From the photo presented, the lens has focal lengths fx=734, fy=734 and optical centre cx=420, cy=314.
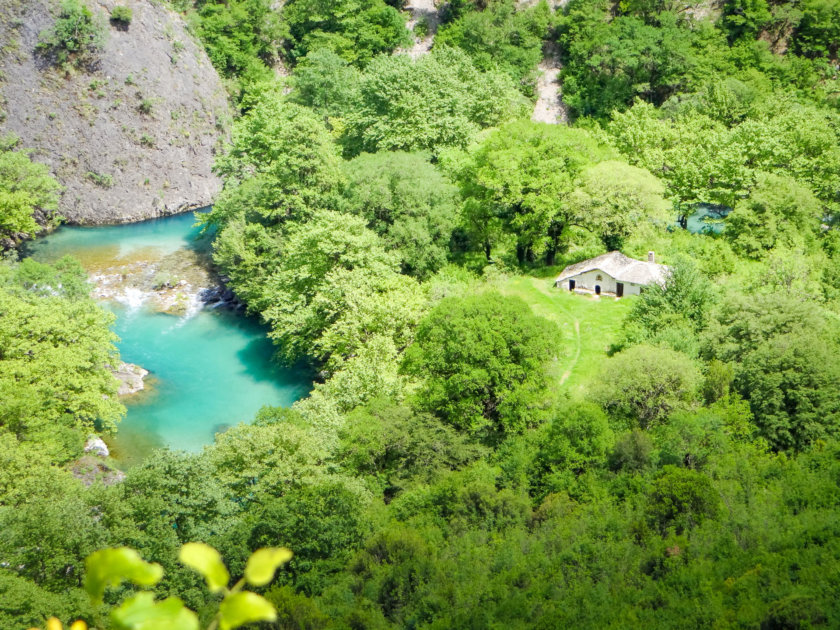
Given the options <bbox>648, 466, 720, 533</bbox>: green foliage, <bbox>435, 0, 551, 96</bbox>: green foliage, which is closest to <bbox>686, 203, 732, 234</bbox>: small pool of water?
<bbox>435, 0, 551, 96</bbox>: green foliage

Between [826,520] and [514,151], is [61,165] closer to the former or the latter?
[514,151]

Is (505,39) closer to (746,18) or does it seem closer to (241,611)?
(746,18)

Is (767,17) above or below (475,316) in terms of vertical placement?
above

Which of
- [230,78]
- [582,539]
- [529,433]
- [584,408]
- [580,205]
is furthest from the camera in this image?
[230,78]

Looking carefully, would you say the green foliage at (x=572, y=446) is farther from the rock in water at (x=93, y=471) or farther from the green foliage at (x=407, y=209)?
the rock in water at (x=93, y=471)

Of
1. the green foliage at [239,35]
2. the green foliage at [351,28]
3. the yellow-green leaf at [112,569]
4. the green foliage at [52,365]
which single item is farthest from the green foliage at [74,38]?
the yellow-green leaf at [112,569]

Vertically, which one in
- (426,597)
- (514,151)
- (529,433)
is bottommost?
(529,433)

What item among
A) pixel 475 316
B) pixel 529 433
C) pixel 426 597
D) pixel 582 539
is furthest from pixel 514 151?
pixel 426 597
